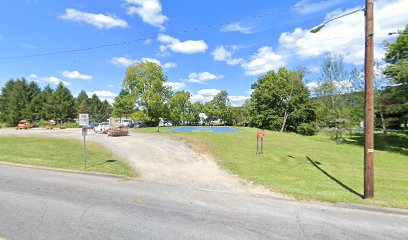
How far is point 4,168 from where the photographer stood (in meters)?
10.3

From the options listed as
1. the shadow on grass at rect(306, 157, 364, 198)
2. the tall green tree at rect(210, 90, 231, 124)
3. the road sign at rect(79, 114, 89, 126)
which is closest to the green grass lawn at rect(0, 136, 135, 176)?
the road sign at rect(79, 114, 89, 126)

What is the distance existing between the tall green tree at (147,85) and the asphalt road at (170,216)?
3383 centimetres

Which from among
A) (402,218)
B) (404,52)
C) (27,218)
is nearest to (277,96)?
(404,52)

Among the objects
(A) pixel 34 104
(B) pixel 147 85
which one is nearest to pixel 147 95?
(B) pixel 147 85

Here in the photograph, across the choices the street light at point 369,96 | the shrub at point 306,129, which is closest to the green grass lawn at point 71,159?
the street light at point 369,96

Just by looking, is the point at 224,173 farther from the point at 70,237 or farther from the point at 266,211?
the point at 70,237

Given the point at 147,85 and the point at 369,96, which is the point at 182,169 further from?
the point at 147,85

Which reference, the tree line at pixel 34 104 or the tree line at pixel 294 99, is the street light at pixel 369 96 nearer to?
the tree line at pixel 294 99

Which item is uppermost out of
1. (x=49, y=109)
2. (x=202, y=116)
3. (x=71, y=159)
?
(x=49, y=109)

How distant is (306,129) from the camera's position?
45.6m

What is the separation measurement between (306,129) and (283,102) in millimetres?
7150

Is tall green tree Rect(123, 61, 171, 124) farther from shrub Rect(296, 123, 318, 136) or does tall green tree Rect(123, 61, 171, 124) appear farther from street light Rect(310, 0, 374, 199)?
street light Rect(310, 0, 374, 199)

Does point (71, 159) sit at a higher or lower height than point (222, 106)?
lower

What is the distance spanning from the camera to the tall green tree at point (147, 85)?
40312 millimetres
